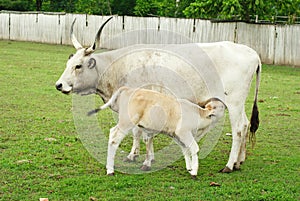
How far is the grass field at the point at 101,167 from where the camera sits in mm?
6250

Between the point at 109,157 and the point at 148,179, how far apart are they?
1.93ft

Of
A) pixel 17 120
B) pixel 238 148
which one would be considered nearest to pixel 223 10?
pixel 17 120

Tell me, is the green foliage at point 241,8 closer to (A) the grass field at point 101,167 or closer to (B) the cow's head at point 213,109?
(A) the grass field at point 101,167

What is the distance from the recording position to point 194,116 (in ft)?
23.5

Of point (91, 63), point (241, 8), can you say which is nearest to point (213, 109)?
point (91, 63)

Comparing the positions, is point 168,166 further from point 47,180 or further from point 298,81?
point 298,81

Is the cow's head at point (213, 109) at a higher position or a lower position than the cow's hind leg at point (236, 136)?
higher

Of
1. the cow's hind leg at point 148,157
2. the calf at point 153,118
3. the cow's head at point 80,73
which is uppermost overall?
the cow's head at point 80,73

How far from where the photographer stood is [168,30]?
25.2 metres

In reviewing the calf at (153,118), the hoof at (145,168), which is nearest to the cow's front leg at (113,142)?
the calf at (153,118)

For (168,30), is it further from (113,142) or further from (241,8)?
(113,142)

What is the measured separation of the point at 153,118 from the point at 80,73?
4.56 ft

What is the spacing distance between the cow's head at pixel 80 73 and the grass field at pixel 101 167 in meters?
1.00

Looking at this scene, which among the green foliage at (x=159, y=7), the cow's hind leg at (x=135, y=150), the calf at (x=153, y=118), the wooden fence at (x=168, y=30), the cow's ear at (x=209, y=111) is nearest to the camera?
the calf at (x=153, y=118)
